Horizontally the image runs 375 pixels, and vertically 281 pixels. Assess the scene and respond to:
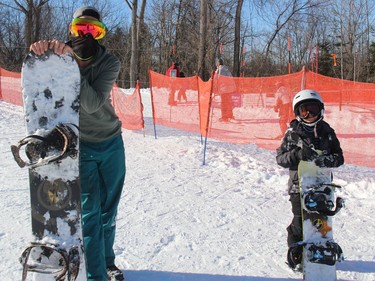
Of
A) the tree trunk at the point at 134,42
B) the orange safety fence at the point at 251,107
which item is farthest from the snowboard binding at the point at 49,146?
the tree trunk at the point at 134,42

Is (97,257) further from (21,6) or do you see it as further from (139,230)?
(21,6)

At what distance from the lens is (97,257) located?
227 centimetres

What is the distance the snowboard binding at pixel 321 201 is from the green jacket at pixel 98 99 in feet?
4.62

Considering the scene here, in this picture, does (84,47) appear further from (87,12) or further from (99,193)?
(99,193)

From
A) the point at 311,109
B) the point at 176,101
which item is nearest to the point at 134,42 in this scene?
the point at 176,101

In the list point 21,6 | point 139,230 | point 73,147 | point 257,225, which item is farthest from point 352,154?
point 21,6

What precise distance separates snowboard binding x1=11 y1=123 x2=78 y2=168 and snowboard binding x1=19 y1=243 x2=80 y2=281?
17.0 inches

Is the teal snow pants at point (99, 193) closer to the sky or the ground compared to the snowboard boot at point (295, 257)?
closer to the sky

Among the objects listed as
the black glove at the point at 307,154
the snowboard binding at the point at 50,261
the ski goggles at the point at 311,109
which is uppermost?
the ski goggles at the point at 311,109

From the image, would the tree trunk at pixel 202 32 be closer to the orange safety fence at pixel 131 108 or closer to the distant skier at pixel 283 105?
the orange safety fence at pixel 131 108

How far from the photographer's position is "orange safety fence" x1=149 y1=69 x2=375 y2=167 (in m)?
5.68

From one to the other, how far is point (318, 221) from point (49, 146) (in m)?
1.86

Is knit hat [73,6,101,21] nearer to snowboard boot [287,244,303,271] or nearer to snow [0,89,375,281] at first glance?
snow [0,89,375,281]

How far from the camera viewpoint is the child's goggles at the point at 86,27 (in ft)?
7.31
